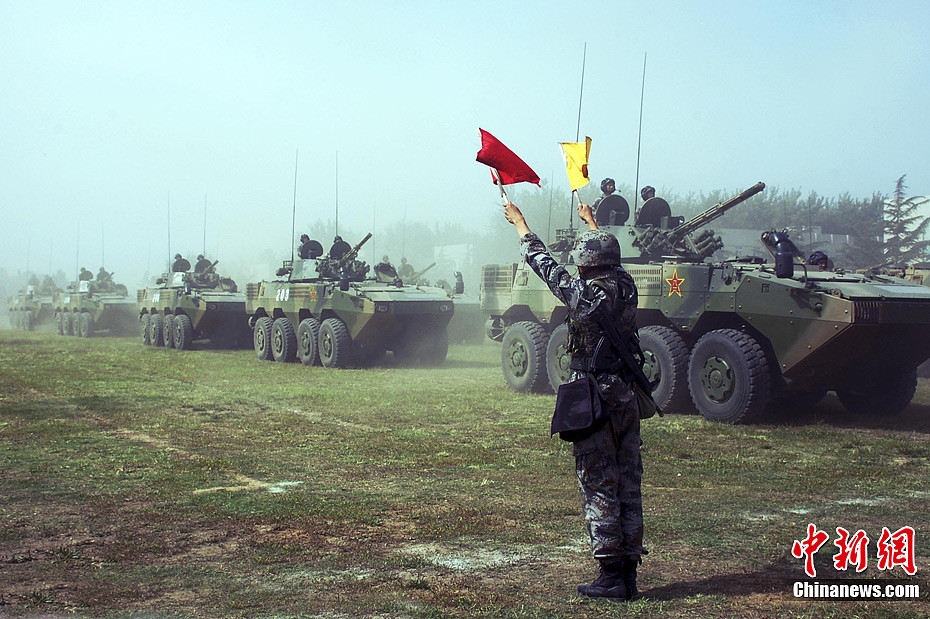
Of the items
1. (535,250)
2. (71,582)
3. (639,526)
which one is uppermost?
(535,250)

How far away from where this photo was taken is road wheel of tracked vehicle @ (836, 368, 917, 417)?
998cm

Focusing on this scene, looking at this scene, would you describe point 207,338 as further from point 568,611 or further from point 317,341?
point 568,611

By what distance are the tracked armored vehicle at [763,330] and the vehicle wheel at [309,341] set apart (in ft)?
20.9

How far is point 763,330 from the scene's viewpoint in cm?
916

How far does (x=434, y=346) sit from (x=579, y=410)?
41.2 ft

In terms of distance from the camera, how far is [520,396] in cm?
1169

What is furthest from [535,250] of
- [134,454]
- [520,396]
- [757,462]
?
[520,396]

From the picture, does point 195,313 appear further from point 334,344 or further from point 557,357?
point 557,357

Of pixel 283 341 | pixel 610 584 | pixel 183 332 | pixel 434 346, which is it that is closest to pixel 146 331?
pixel 183 332

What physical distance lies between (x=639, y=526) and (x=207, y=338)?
18.7m

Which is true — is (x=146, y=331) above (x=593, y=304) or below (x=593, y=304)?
below

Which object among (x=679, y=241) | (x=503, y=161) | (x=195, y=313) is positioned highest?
(x=679, y=241)

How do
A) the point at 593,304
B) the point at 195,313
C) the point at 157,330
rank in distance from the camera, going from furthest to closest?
the point at 157,330 → the point at 195,313 → the point at 593,304

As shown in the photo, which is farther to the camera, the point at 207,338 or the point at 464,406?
the point at 207,338
